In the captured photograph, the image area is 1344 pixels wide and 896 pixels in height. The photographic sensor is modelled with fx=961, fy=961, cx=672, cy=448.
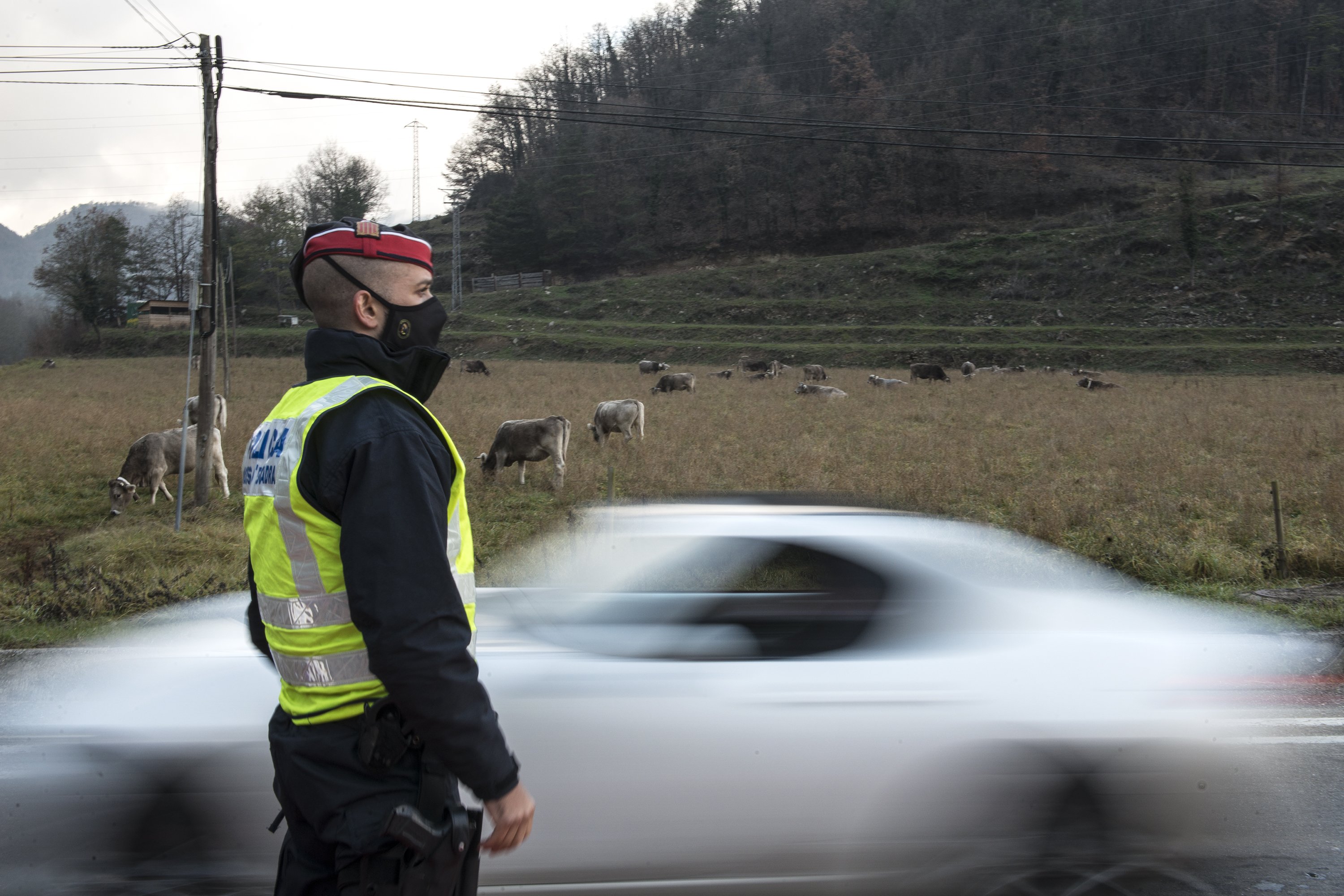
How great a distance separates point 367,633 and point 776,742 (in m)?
1.81

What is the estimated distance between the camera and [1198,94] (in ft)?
282

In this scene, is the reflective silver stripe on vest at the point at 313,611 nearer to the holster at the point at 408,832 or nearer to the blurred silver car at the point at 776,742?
the holster at the point at 408,832

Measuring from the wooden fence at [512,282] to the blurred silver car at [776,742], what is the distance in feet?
267

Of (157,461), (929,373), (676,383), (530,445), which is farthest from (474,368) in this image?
(530,445)

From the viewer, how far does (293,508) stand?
81.2 inches

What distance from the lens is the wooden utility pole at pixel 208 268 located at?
42.7ft

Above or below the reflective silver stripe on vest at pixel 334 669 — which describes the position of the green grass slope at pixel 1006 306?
above

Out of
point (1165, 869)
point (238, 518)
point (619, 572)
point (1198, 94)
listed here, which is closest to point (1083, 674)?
point (1165, 869)

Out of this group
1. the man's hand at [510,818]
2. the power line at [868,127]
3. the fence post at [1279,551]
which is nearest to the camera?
the man's hand at [510,818]

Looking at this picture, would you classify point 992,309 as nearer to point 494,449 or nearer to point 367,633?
point 494,449

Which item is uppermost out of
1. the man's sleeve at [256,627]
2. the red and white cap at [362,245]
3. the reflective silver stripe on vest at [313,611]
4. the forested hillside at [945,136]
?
the forested hillside at [945,136]

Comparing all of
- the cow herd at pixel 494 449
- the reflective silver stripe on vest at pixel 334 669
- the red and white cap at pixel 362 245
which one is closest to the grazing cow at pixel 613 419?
the cow herd at pixel 494 449

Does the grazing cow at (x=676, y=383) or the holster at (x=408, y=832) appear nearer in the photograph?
the holster at (x=408, y=832)

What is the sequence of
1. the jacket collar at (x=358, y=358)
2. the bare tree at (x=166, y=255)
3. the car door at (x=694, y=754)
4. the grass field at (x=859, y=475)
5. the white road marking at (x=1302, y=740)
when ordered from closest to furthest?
the jacket collar at (x=358, y=358) < the car door at (x=694, y=754) < the white road marking at (x=1302, y=740) < the grass field at (x=859, y=475) < the bare tree at (x=166, y=255)
